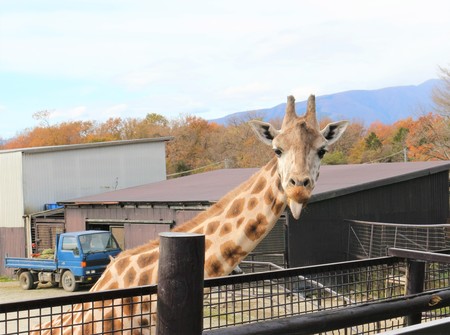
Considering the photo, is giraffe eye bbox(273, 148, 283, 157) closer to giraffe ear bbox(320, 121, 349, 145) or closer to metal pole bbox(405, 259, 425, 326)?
giraffe ear bbox(320, 121, 349, 145)

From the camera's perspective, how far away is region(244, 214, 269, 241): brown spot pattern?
5699 mm

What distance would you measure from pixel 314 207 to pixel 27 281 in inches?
446

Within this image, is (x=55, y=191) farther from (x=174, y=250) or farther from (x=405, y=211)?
(x=174, y=250)

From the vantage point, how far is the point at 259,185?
594 cm

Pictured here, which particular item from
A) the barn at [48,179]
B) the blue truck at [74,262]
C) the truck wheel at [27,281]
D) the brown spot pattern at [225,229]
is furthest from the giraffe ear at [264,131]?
the barn at [48,179]

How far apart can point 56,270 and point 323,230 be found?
9.75 meters

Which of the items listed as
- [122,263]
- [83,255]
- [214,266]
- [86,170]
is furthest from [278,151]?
[86,170]

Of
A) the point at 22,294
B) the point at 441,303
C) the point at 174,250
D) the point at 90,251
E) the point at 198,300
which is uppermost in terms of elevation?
the point at 174,250

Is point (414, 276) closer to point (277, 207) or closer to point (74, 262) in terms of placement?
point (277, 207)

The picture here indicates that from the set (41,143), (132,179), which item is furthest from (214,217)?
(41,143)

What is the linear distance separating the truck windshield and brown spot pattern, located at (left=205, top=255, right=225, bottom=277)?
1837 centimetres

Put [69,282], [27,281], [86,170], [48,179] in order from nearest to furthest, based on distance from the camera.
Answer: [69,282], [27,281], [48,179], [86,170]

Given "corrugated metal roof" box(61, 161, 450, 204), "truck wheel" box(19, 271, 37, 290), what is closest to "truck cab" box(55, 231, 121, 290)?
"truck wheel" box(19, 271, 37, 290)

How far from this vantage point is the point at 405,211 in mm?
23641
